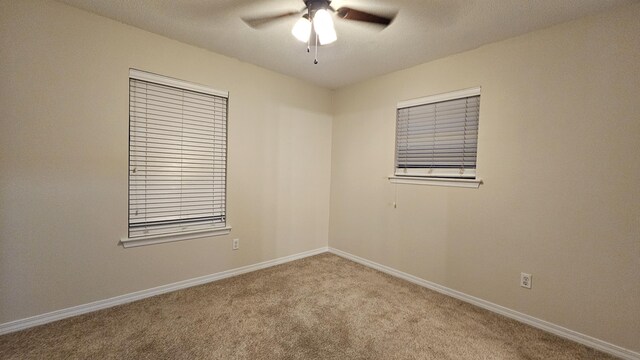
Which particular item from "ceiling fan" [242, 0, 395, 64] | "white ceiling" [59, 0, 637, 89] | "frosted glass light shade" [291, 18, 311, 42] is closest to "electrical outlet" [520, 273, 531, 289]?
"white ceiling" [59, 0, 637, 89]

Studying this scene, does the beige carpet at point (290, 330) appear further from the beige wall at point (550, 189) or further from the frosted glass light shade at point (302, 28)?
the frosted glass light shade at point (302, 28)

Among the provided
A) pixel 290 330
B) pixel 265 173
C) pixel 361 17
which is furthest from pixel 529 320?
pixel 265 173

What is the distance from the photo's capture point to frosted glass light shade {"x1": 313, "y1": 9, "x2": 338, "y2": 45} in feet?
5.49

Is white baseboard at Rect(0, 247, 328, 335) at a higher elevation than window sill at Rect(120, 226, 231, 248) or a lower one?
lower

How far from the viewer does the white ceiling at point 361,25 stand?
72.6 inches

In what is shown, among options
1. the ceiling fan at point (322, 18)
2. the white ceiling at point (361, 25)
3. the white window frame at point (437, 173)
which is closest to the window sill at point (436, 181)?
the white window frame at point (437, 173)

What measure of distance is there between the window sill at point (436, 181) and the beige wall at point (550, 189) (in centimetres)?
7

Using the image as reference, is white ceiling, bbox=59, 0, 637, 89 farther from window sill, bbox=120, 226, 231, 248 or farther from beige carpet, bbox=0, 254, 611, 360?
beige carpet, bbox=0, 254, 611, 360

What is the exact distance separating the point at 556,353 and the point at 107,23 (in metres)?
4.15

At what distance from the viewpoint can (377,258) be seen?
327 cm

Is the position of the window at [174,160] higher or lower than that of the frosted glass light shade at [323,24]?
lower

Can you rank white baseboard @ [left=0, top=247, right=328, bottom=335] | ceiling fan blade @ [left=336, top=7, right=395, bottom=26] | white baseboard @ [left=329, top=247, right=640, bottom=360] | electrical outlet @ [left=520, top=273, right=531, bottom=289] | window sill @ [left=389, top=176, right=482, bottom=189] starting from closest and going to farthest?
ceiling fan blade @ [left=336, top=7, right=395, bottom=26]
white baseboard @ [left=329, top=247, right=640, bottom=360]
white baseboard @ [left=0, top=247, right=328, bottom=335]
electrical outlet @ [left=520, top=273, right=531, bottom=289]
window sill @ [left=389, top=176, right=482, bottom=189]

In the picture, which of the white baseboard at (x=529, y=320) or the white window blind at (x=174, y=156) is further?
the white window blind at (x=174, y=156)

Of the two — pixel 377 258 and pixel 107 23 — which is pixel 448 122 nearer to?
pixel 377 258
